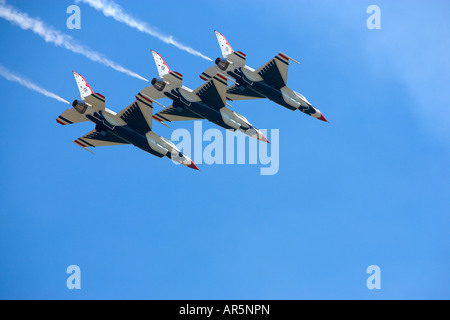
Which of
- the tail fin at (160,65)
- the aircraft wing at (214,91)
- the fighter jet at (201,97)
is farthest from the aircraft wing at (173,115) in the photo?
the tail fin at (160,65)

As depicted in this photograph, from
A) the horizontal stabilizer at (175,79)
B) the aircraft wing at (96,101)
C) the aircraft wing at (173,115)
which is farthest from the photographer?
the aircraft wing at (173,115)

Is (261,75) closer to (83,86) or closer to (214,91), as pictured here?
(214,91)

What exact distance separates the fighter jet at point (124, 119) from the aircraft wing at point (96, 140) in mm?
1174

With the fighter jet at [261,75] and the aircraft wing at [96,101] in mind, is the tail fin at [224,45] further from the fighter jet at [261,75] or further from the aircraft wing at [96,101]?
the aircraft wing at [96,101]

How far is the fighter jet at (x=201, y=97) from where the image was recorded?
212 ft

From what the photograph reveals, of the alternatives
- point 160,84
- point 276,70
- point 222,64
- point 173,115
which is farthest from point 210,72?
point 276,70

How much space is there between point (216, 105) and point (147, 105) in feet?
19.0

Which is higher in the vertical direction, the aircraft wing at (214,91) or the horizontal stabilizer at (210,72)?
the horizontal stabilizer at (210,72)

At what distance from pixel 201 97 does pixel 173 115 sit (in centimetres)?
388

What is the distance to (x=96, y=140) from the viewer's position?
65.5m

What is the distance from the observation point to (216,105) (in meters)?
65.1
